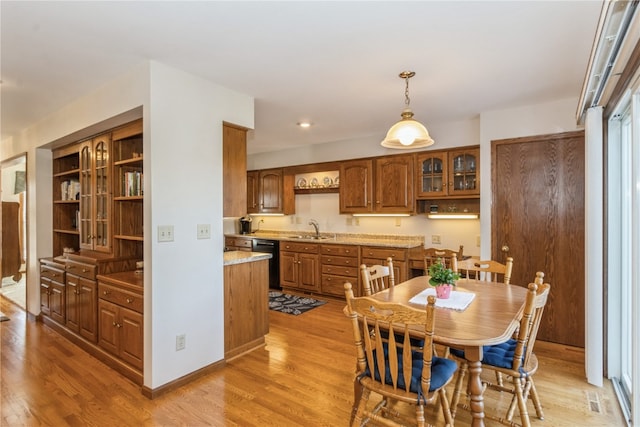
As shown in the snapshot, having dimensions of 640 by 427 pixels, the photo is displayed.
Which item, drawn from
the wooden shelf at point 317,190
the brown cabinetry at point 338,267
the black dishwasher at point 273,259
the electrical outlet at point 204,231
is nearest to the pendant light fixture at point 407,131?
the electrical outlet at point 204,231

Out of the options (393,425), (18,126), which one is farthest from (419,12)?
(18,126)

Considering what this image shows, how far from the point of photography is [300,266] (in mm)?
5371

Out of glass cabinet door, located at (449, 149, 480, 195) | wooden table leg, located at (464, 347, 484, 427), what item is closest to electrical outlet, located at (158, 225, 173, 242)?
wooden table leg, located at (464, 347, 484, 427)

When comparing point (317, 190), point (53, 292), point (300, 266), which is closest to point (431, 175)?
point (317, 190)

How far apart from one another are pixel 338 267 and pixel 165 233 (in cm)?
293

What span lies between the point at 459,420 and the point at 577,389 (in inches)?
43.4

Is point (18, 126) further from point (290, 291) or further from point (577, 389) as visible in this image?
point (577, 389)

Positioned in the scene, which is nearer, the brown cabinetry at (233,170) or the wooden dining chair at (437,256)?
the brown cabinetry at (233,170)

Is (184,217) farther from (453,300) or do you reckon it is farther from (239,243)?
(239,243)

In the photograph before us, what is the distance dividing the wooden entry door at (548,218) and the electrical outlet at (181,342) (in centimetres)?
324

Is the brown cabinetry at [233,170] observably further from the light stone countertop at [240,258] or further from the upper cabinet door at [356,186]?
the upper cabinet door at [356,186]

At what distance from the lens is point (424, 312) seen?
1536 mm

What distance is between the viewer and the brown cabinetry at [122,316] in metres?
2.61

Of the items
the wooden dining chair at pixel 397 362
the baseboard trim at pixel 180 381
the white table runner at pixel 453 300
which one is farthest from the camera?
the baseboard trim at pixel 180 381
